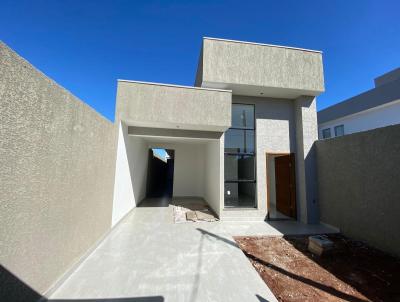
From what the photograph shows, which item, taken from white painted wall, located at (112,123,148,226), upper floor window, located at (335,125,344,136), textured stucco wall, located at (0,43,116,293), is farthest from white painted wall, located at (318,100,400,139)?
textured stucco wall, located at (0,43,116,293)

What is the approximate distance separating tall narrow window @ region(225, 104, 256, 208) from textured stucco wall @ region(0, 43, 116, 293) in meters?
4.12

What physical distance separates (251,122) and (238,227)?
3.62 meters

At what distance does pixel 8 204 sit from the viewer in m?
1.58

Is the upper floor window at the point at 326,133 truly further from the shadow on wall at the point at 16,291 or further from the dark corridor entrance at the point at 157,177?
the shadow on wall at the point at 16,291

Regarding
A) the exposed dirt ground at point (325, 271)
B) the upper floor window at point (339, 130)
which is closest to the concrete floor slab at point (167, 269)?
the exposed dirt ground at point (325, 271)

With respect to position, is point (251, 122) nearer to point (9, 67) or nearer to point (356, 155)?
point (356, 155)

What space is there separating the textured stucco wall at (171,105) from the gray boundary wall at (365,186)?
3435mm

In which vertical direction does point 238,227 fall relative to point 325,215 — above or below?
below

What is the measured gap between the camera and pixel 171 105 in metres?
4.73

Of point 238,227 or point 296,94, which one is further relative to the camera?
point 296,94

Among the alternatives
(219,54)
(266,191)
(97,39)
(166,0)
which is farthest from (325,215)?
(97,39)

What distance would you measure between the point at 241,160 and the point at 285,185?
6.99 ft

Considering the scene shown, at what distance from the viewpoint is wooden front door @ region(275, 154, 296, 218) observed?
6.20 meters

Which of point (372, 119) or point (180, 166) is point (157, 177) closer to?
point (180, 166)
